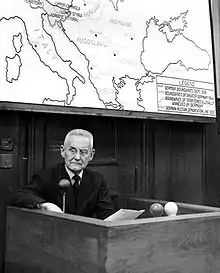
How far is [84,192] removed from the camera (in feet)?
9.74

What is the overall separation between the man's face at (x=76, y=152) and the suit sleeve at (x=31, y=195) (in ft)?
0.72

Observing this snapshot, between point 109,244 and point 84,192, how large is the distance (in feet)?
2.71

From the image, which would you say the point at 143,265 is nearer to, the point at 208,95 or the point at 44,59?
the point at 44,59

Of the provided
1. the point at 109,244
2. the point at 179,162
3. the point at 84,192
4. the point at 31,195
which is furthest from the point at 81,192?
the point at 179,162

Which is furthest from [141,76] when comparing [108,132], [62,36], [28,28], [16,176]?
[16,176]

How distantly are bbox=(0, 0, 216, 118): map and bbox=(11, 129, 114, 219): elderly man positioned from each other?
0.44 metres

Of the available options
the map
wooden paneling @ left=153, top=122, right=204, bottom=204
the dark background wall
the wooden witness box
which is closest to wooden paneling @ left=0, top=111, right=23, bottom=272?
the dark background wall

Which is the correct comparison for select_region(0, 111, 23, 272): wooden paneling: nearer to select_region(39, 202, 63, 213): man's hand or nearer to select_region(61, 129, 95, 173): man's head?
select_region(61, 129, 95, 173): man's head

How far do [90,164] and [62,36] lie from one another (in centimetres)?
98

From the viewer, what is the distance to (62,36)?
3.31 meters

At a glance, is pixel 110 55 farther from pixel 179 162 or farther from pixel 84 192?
pixel 179 162

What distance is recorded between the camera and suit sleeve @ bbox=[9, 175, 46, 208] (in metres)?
2.68

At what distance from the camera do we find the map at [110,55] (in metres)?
3.11

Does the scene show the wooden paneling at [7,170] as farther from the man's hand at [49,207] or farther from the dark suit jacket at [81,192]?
the man's hand at [49,207]
